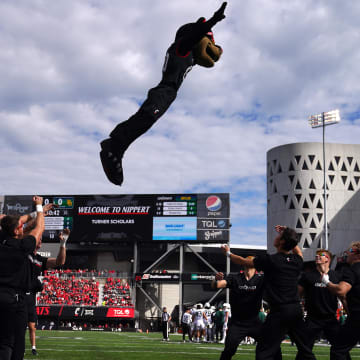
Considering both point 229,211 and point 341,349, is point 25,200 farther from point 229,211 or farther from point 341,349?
point 341,349

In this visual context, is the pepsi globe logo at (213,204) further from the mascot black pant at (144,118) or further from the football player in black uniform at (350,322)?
the mascot black pant at (144,118)

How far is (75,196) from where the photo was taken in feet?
150

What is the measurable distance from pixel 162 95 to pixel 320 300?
11.1ft

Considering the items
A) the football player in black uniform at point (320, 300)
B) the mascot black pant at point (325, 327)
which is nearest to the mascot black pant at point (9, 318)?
the mascot black pant at point (325, 327)

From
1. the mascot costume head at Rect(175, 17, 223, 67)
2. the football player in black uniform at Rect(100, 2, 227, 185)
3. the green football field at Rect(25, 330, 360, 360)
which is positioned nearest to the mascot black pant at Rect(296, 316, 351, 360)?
the football player in black uniform at Rect(100, 2, 227, 185)

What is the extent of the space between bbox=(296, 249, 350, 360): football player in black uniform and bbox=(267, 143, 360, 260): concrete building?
2741 inches

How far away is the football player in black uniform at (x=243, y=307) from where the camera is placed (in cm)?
712

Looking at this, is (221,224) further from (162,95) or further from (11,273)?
(11,273)

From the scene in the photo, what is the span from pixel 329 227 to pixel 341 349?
71230mm

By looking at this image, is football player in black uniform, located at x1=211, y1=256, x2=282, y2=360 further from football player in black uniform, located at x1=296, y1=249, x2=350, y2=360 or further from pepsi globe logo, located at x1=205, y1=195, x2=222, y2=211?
pepsi globe logo, located at x1=205, y1=195, x2=222, y2=211

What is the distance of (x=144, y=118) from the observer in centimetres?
635

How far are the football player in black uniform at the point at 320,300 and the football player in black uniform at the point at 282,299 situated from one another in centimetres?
54

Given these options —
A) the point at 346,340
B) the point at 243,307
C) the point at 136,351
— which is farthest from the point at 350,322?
the point at 136,351

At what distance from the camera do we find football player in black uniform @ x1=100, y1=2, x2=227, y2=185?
6.32 metres
